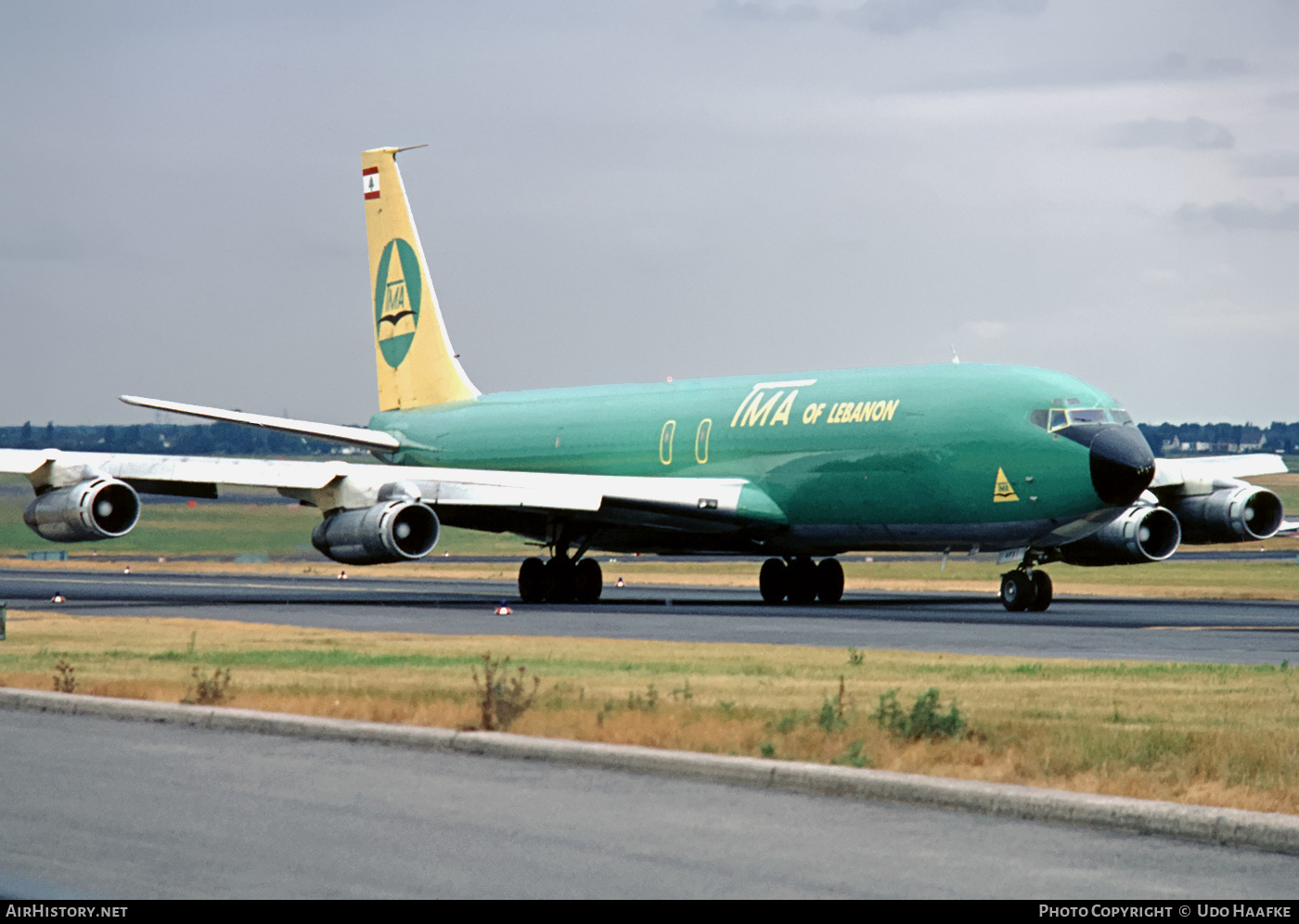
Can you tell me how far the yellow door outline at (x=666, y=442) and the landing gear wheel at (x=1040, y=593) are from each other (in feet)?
30.2

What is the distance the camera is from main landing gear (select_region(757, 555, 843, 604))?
38.4 m

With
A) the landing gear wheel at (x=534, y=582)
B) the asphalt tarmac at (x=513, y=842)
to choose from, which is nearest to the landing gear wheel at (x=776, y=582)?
the landing gear wheel at (x=534, y=582)

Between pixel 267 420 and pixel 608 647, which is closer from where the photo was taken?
pixel 608 647

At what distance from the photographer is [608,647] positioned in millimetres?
22359

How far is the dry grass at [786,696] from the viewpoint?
1134 cm

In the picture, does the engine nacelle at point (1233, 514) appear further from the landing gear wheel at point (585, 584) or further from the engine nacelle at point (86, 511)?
the engine nacelle at point (86, 511)

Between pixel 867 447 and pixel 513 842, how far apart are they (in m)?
25.3

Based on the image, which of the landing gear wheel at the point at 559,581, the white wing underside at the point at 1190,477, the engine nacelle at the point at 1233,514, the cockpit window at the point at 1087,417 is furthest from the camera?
the landing gear wheel at the point at 559,581

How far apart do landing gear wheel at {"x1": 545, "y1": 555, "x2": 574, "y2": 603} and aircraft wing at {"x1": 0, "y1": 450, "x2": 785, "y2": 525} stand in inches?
54.5

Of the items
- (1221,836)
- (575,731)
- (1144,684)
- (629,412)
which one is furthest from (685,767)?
(629,412)

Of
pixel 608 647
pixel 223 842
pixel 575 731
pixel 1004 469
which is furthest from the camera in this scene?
pixel 1004 469

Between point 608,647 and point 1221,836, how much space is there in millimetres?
13730

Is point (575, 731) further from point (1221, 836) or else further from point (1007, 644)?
point (1007, 644)
